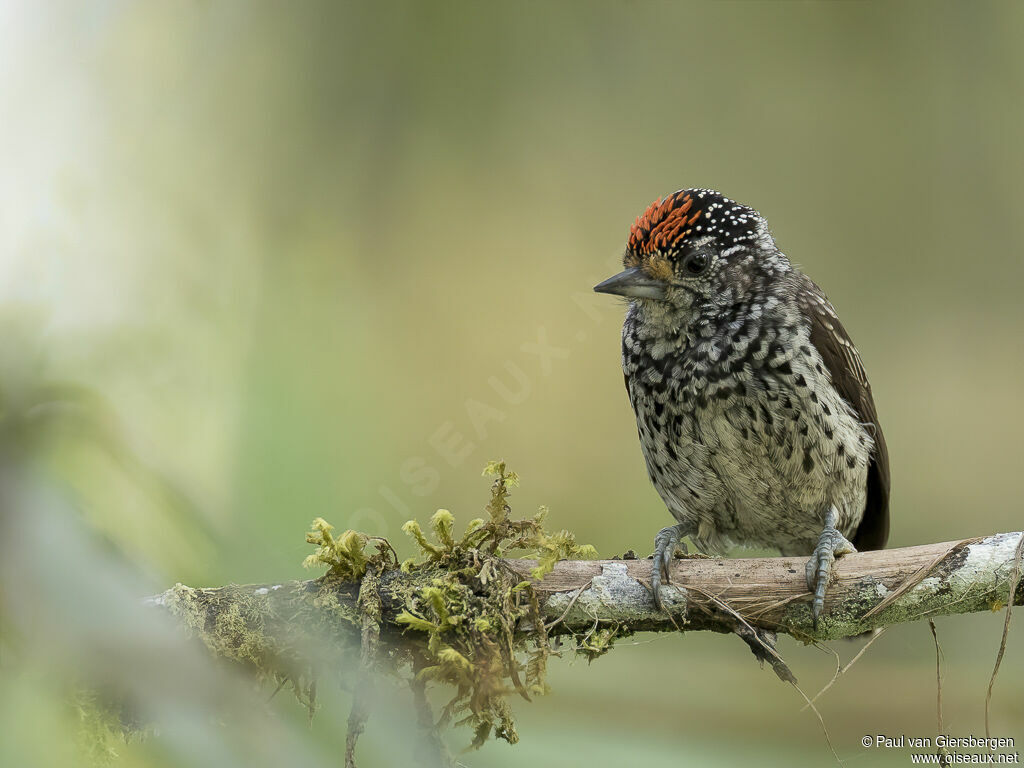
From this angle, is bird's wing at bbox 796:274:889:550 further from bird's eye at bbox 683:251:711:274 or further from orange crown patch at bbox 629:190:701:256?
orange crown patch at bbox 629:190:701:256

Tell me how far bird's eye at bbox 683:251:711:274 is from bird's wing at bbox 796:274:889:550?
1.08 feet

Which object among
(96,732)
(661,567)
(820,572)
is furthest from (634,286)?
(96,732)

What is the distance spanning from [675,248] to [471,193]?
1.86 m

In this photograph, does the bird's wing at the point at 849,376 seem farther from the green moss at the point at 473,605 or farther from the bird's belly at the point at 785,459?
the green moss at the point at 473,605

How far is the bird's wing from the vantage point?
289 centimetres

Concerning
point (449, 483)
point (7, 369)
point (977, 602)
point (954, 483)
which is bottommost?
point (954, 483)

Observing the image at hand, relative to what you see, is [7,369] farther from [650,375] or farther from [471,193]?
[471,193]

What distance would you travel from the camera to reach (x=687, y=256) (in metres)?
2.91

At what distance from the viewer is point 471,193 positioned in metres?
4.52

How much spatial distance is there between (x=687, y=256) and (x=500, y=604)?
1.33m

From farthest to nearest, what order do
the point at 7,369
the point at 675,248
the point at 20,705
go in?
the point at 675,248 → the point at 7,369 → the point at 20,705

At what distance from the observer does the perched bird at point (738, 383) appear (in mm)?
2768

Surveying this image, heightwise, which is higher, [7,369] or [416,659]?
[7,369]

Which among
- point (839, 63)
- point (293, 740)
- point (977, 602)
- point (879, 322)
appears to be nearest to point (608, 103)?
point (839, 63)
